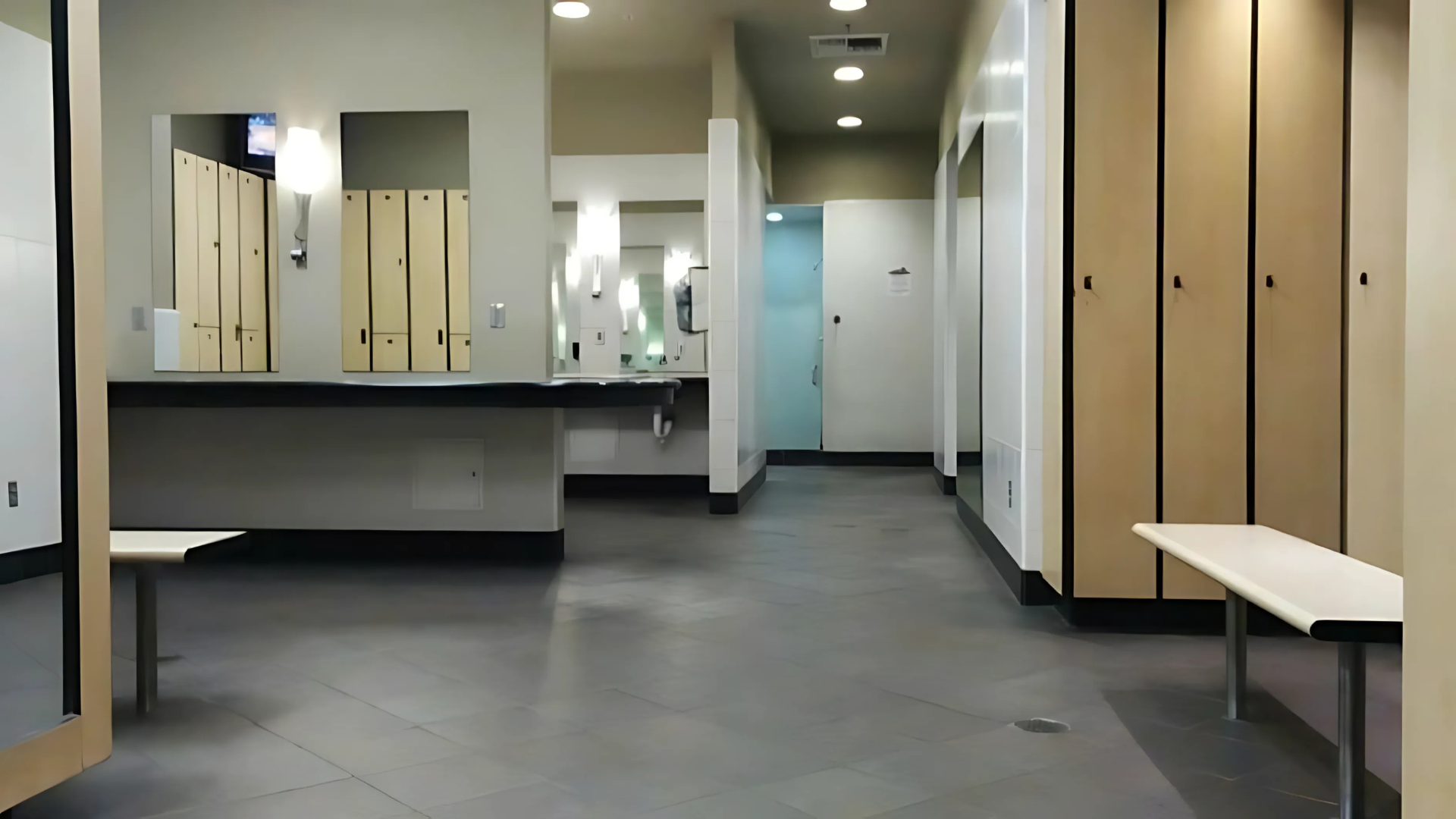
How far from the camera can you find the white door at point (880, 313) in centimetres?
1127

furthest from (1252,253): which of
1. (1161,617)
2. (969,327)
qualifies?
(969,327)

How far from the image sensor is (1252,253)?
429 cm

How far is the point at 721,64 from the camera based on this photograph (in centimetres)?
794

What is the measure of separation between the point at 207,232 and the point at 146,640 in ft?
11.1

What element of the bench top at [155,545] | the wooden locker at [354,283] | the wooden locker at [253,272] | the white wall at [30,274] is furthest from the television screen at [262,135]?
the white wall at [30,274]

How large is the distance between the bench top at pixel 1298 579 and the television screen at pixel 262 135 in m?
4.88

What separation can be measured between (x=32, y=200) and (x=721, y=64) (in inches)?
242

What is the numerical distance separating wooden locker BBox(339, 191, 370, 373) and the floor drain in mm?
4165

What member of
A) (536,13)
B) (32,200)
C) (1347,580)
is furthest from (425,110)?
(1347,580)

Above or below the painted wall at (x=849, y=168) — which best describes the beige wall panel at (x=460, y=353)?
below

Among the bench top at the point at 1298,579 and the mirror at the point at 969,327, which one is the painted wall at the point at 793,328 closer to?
the mirror at the point at 969,327

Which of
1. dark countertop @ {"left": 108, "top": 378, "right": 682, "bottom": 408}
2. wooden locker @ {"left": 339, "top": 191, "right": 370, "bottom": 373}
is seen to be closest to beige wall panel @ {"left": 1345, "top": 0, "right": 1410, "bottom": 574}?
dark countertop @ {"left": 108, "top": 378, "right": 682, "bottom": 408}

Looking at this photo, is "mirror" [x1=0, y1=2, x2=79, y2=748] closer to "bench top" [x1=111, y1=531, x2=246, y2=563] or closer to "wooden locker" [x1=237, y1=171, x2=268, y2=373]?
"bench top" [x1=111, y1=531, x2=246, y2=563]

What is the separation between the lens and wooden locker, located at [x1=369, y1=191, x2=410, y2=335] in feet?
19.5
